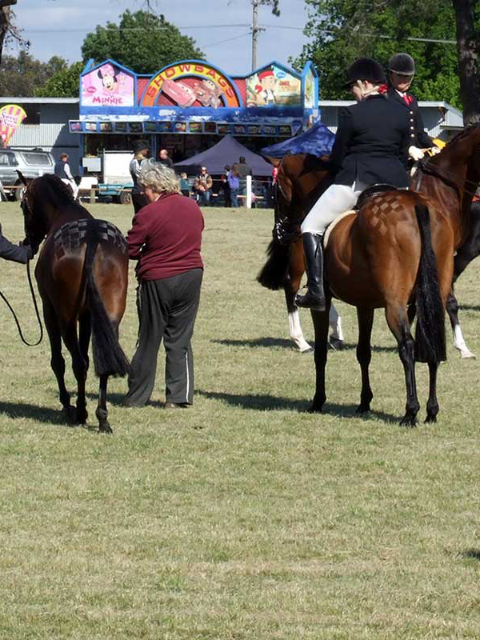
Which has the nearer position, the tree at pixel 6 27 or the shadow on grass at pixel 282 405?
the shadow on grass at pixel 282 405

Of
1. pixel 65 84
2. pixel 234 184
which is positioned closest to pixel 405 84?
pixel 234 184

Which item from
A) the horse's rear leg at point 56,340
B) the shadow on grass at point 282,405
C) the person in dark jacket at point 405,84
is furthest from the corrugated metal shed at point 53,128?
the horse's rear leg at point 56,340

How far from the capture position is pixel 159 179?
10.5 m

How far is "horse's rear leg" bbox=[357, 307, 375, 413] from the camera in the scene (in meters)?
10.6

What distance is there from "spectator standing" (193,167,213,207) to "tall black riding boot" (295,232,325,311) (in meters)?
37.0

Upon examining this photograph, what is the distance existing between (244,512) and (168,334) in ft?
12.4

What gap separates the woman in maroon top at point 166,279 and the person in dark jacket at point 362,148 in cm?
104

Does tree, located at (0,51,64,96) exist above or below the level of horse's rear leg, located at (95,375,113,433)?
above

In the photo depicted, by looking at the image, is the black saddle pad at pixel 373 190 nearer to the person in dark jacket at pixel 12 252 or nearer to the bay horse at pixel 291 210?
the bay horse at pixel 291 210

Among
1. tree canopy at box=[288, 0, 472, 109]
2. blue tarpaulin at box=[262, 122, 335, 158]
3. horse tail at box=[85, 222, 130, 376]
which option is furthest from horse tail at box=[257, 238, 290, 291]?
tree canopy at box=[288, 0, 472, 109]

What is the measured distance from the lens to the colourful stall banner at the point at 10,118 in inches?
2591

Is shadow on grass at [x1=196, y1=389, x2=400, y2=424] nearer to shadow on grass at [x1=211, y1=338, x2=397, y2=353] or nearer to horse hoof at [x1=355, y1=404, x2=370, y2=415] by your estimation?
horse hoof at [x1=355, y1=404, x2=370, y2=415]

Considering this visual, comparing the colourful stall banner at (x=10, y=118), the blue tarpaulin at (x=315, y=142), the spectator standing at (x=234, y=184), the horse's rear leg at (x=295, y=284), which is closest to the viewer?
the horse's rear leg at (x=295, y=284)

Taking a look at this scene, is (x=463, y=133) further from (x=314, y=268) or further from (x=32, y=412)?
(x=32, y=412)
